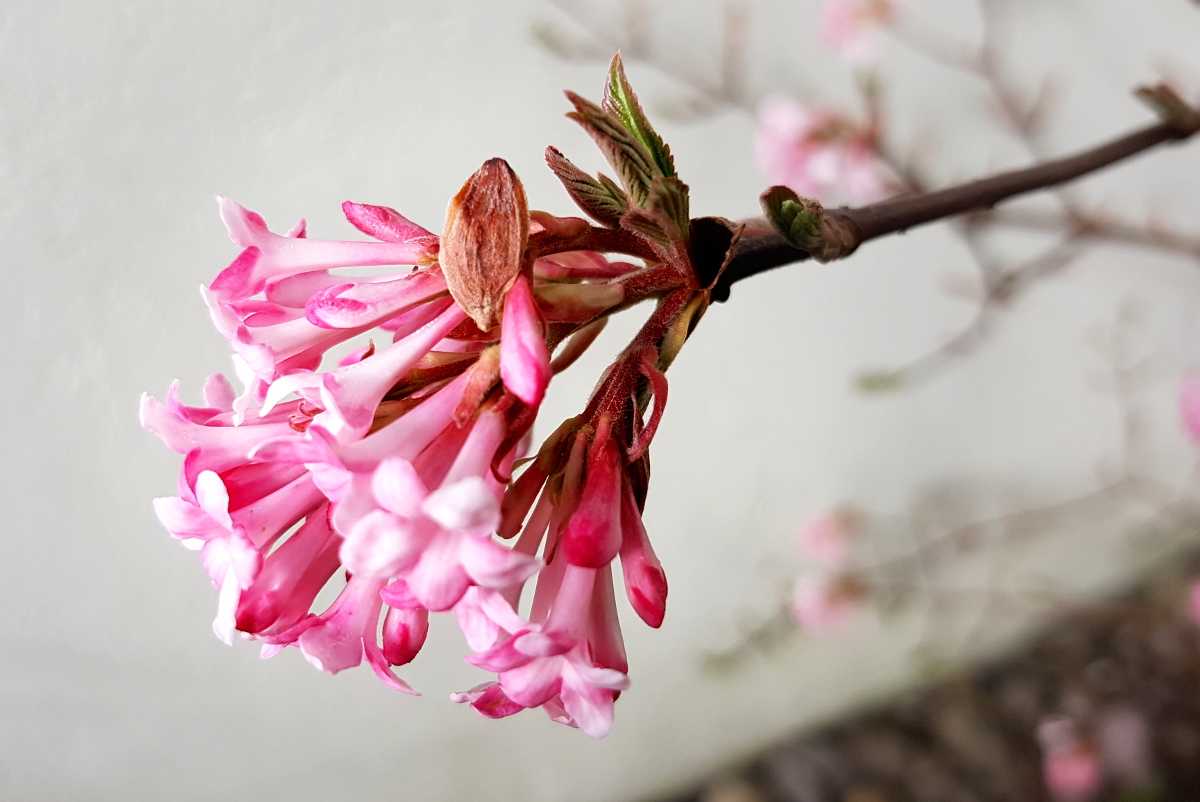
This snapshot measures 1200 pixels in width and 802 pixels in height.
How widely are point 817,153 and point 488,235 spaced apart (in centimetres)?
56

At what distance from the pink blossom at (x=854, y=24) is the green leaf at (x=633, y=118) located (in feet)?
1.64

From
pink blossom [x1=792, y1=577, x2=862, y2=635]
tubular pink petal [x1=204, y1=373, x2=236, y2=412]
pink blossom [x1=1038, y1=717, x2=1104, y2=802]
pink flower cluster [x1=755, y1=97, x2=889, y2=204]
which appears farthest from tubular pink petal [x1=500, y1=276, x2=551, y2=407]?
pink blossom [x1=1038, y1=717, x2=1104, y2=802]

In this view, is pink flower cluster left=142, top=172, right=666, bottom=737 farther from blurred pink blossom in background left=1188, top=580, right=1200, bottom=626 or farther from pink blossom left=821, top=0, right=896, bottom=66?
blurred pink blossom in background left=1188, top=580, right=1200, bottom=626

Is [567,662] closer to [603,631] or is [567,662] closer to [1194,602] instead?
[603,631]

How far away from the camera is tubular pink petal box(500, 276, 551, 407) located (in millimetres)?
200

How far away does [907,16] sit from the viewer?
690 mm

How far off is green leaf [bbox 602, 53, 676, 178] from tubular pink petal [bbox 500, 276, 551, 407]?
0.20 feet

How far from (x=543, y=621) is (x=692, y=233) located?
0.41ft

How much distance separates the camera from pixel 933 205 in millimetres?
299

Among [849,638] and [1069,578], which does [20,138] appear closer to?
[849,638]

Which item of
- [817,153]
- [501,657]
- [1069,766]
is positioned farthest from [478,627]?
[1069,766]

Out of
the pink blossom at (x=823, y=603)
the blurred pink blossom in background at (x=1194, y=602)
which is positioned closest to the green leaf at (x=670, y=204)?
the pink blossom at (x=823, y=603)

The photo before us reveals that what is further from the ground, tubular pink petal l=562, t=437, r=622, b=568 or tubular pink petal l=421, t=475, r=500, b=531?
tubular pink petal l=421, t=475, r=500, b=531

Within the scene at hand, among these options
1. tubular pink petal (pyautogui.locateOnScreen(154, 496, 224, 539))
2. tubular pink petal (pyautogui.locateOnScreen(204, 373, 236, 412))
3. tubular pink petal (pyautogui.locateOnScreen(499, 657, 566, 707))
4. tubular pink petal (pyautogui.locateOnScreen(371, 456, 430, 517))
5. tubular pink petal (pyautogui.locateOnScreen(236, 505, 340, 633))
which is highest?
tubular pink petal (pyautogui.locateOnScreen(204, 373, 236, 412))
